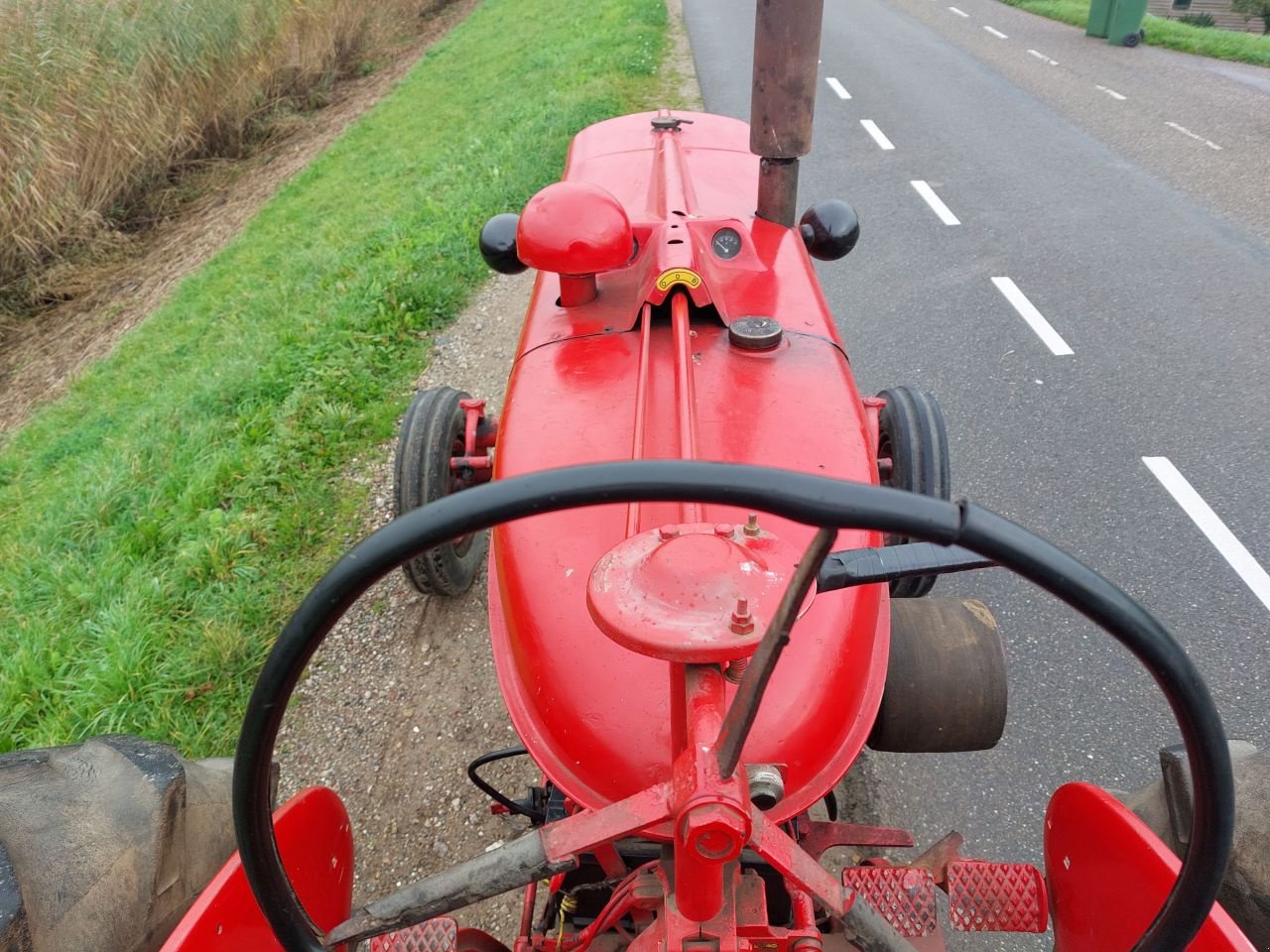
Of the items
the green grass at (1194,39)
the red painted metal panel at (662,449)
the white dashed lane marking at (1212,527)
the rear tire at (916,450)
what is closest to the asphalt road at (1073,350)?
the white dashed lane marking at (1212,527)

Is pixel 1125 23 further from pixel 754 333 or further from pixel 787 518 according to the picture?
pixel 787 518

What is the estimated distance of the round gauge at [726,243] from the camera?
2.50 meters

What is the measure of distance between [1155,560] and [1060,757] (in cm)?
119

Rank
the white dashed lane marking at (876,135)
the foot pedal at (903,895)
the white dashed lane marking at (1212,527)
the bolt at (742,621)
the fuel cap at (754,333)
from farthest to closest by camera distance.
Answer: the white dashed lane marking at (876,135), the white dashed lane marking at (1212,527), the fuel cap at (754,333), the foot pedal at (903,895), the bolt at (742,621)

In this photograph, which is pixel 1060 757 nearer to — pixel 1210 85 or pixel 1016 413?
pixel 1016 413

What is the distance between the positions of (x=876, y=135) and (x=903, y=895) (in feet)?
27.6

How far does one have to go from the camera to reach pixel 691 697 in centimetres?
102

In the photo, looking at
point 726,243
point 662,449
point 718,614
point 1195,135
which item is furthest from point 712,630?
point 1195,135

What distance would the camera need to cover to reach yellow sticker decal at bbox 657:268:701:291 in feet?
7.22

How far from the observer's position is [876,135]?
28.0ft

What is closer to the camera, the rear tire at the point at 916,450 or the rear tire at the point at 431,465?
the rear tire at the point at 916,450

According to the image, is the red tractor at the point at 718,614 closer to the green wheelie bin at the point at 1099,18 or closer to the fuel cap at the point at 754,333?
the fuel cap at the point at 754,333

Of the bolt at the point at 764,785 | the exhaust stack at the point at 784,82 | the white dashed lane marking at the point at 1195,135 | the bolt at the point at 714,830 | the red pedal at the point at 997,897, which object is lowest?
the red pedal at the point at 997,897

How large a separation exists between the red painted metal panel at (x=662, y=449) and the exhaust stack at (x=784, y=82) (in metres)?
0.24
